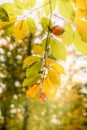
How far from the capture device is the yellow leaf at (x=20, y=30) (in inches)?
31.6

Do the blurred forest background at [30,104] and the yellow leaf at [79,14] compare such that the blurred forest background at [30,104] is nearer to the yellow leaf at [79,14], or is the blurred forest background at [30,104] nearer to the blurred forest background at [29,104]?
the blurred forest background at [29,104]

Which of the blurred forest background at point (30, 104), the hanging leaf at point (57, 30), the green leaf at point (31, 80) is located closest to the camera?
the hanging leaf at point (57, 30)

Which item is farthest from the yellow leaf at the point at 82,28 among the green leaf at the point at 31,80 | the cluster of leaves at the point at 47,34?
the green leaf at the point at 31,80

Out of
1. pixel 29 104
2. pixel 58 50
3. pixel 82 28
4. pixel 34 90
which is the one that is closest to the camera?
pixel 82 28

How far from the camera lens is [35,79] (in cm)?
88

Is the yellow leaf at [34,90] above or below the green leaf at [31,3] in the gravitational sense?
below

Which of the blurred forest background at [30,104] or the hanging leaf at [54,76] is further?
the blurred forest background at [30,104]

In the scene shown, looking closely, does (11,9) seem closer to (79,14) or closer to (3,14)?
(3,14)

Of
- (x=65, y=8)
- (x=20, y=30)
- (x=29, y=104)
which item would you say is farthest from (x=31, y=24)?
(x=29, y=104)

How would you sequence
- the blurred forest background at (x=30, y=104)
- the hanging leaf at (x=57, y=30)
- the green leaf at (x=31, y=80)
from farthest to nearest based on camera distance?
1. the blurred forest background at (x=30, y=104)
2. the green leaf at (x=31, y=80)
3. the hanging leaf at (x=57, y=30)

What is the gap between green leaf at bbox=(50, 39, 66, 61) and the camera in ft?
2.46

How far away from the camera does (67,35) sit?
743mm

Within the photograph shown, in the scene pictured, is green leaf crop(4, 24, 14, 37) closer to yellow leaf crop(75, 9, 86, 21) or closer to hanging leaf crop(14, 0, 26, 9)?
hanging leaf crop(14, 0, 26, 9)

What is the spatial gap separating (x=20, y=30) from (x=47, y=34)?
3.2 inches
